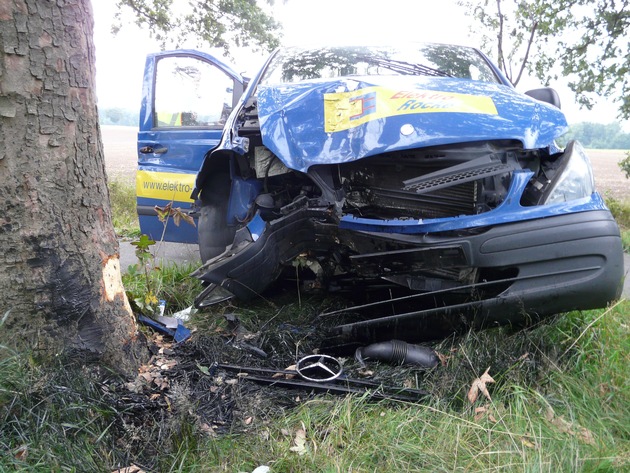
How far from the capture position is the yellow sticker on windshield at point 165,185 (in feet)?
15.6

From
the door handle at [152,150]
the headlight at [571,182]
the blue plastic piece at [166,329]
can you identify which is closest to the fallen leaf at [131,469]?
the blue plastic piece at [166,329]

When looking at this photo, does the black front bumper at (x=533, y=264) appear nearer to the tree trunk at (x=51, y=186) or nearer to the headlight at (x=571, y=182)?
the headlight at (x=571, y=182)

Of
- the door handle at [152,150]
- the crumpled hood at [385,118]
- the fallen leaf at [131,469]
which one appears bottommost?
the fallen leaf at [131,469]

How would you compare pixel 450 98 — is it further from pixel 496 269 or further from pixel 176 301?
pixel 176 301

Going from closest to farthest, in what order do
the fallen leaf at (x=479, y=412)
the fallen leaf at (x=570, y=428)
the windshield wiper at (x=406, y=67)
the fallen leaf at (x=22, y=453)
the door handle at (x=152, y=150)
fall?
the fallen leaf at (x=22, y=453), the fallen leaf at (x=570, y=428), the fallen leaf at (x=479, y=412), the windshield wiper at (x=406, y=67), the door handle at (x=152, y=150)

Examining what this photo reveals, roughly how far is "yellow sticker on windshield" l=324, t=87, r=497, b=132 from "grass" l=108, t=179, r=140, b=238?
4.26 metres

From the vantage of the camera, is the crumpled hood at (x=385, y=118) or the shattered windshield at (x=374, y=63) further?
the shattered windshield at (x=374, y=63)

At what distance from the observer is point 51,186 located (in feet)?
7.12

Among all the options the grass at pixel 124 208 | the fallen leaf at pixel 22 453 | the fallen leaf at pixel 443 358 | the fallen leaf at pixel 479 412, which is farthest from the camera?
the grass at pixel 124 208

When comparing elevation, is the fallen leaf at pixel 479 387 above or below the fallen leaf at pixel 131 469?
above

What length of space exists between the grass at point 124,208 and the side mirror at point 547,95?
15.5ft

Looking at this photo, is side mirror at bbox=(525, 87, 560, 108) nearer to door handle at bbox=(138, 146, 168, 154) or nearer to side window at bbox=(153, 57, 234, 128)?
side window at bbox=(153, 57, 234, 128)

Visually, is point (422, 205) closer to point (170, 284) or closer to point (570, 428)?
point (570, 428)

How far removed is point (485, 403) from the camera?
94.0 inches
